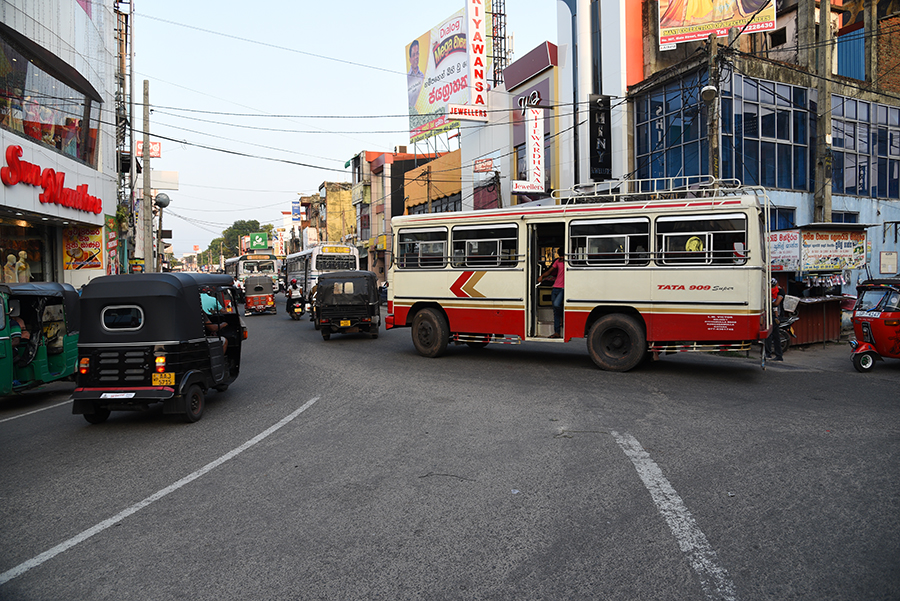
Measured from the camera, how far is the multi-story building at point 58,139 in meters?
17.3

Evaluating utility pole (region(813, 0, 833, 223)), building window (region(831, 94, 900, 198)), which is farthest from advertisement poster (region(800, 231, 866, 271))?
building window (region(831, 94, 900, 198))

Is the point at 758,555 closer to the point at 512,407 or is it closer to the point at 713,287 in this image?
the point at 512,407

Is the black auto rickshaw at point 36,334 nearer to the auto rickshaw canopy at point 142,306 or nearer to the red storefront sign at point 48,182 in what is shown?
the auto rickshaw canopy at point 142,306

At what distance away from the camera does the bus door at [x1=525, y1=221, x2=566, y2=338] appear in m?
12.6

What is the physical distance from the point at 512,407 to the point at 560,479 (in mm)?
3051

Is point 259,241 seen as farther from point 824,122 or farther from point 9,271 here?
point 824,122

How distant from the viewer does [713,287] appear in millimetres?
10656

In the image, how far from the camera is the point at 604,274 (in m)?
11.6

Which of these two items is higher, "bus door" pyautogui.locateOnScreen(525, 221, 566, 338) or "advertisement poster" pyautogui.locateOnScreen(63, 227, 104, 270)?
"advertisement poster" pyautogui.locateOnScreen(63, 227, 104, 270)

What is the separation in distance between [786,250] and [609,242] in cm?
852

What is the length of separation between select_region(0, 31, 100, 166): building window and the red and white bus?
12594 mm

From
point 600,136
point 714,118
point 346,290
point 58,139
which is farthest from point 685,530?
point 58,139

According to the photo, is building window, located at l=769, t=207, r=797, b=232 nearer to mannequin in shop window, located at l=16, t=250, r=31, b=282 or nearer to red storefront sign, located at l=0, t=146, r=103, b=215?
red storefront sign, located at l=0, t=146, r=103, b=215

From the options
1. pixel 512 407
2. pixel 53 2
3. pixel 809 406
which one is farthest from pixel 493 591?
pixel 53 2
